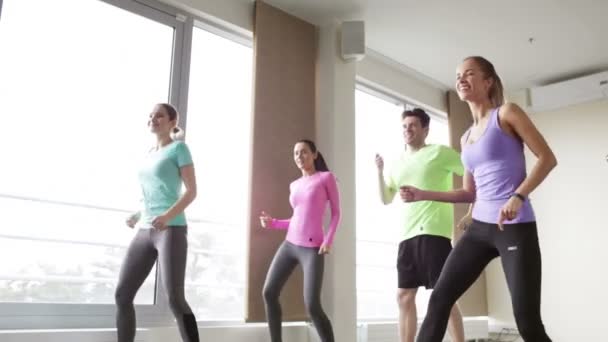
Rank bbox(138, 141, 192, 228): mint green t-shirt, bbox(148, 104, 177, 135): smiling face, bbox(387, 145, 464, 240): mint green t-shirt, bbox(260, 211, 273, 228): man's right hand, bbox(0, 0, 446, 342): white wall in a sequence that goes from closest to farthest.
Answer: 1. bbox(138, 141, 192, 228): mint green t-shirt
2. bbox(148, 104, 177, 135): smiling face
3. bbox(387, 145, 464, 240): mint green t-shirt
4. bbox(260, 211, 273, 228): man's right hand
5. bbox(0, 0, 446, 342): white wall

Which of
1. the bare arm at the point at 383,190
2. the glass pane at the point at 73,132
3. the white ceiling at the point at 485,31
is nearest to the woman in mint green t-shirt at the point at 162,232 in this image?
the glass pane at the point at 73,132

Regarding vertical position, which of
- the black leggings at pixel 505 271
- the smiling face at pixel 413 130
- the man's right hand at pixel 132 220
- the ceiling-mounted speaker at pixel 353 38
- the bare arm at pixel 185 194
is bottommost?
the black leggings at pixel 505 271

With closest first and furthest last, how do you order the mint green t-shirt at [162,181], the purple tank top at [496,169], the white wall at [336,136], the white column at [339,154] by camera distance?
the purple tank top at [496,169] < the mint green t-shirt at [162,181] < the white wall at [336,136] < the white column at [339,154]

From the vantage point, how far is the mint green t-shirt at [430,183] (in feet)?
8.73

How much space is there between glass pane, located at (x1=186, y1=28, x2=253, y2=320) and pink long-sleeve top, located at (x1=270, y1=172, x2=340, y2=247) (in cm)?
46

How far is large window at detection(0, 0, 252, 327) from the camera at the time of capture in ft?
9.11

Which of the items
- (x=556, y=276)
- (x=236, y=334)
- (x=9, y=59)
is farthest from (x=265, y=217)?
(x=556, y=276)

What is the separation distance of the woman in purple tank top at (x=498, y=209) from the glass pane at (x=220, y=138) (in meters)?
1.82

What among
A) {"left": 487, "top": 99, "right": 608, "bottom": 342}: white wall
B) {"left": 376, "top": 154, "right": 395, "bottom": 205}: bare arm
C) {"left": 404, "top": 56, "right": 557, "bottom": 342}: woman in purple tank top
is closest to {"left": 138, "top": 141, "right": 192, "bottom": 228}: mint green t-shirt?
{"left": 376, "top": 154, "right": 395, "bottom": 205}: bare arm

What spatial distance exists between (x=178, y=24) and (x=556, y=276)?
3.76 metres

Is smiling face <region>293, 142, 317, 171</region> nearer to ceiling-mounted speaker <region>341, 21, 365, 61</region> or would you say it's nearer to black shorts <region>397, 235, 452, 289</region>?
black shorts <region>397, 235, 452, 289</region>

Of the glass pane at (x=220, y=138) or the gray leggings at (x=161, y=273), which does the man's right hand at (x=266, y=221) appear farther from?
the gray leggings at (x=161, y=273)

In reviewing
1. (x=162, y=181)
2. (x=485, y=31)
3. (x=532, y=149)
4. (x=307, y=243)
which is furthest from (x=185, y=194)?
(x=485, y=31)

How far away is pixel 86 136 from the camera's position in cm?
303
